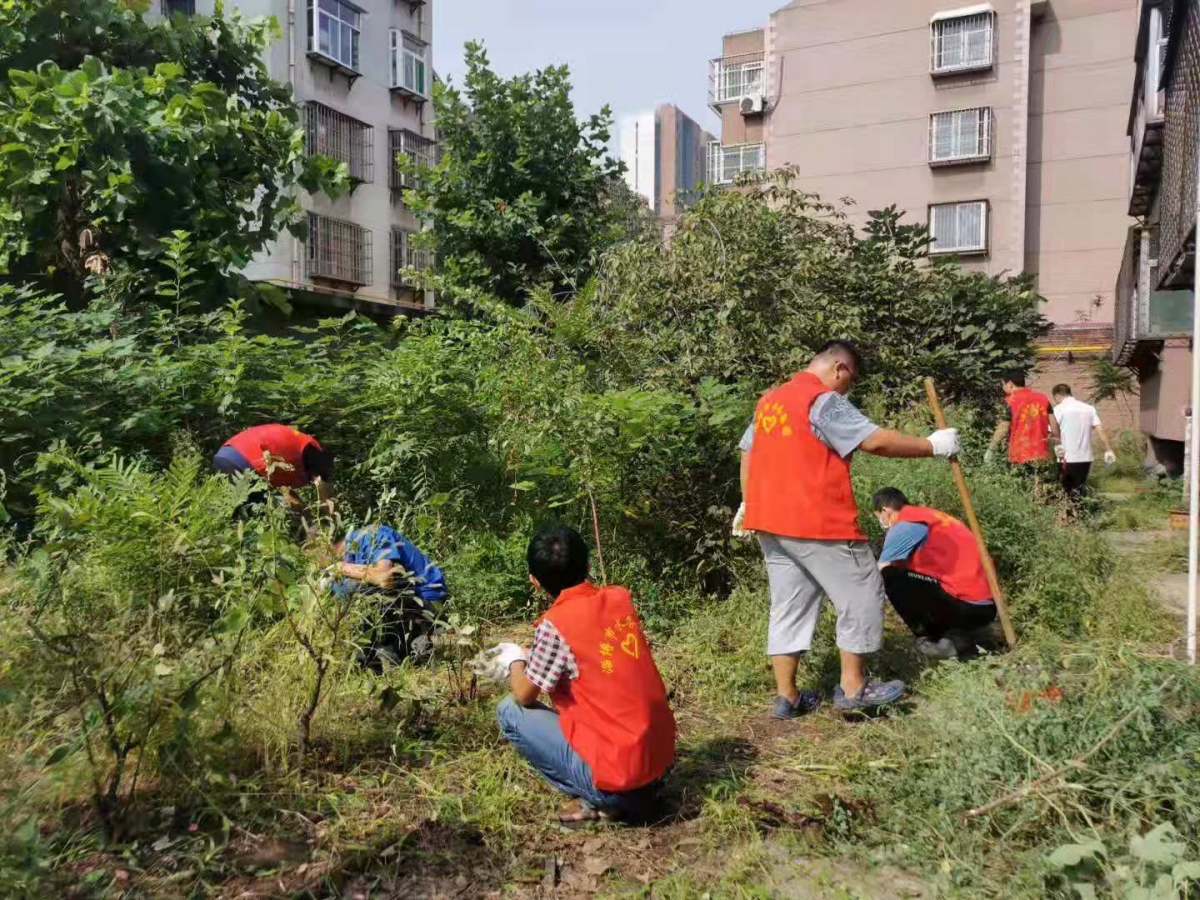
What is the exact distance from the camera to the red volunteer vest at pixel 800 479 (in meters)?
4.27

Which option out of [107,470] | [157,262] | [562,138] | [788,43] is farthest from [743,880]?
[788,43]

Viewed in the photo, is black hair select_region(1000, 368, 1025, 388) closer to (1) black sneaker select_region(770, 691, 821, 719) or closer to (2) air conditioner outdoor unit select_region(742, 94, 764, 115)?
(1) black sneaker select_region(770, 691, 821, 719)

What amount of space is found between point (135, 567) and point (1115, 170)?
2333cm

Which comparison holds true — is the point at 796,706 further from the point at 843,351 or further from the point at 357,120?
the point at 357,120

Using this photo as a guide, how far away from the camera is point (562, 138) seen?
14.3m

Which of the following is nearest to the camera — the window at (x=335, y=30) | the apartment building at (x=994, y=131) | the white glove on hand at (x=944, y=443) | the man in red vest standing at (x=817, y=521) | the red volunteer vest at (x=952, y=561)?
the man in red vest standing at (x=817, y=521)

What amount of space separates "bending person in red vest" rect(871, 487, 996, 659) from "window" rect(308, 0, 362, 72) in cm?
1995

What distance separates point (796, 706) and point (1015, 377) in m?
6.64

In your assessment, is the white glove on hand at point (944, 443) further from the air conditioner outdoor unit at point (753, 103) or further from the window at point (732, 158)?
the air conditioner outdoor unit at point (753, 103)

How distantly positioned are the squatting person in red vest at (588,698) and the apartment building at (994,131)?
19.8 meters

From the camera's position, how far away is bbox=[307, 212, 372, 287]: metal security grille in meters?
21.8

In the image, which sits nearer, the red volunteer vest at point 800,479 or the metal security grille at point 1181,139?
the red volunteer vest at point 800,479

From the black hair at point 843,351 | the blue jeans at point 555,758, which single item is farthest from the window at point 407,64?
the blue jeans at point 555,758

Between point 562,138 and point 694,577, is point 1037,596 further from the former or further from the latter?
point 562,138
